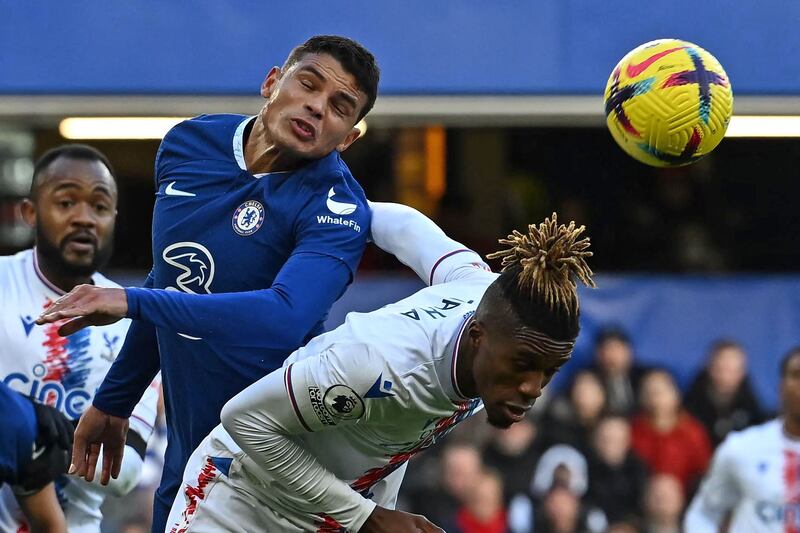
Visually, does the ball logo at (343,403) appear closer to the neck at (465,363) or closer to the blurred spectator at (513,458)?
the neck at (465,363)

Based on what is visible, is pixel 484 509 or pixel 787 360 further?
pixel 484 509

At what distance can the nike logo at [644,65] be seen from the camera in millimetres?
5469

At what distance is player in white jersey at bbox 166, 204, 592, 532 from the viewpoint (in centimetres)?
405

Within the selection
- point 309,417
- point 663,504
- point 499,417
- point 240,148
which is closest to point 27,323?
point 240,148

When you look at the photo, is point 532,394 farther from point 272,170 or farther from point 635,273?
point 635,273

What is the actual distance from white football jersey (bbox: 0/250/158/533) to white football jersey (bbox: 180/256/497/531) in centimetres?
148

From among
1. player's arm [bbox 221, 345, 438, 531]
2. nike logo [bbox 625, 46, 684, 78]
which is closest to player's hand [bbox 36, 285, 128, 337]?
player's arm [bbox 221, 345, 438, 531]

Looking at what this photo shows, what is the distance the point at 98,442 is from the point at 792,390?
15.5 ft

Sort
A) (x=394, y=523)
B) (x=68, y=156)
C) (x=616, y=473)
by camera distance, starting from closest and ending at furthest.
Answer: (x=394, y=523), (x=68, y=156), (x=616, y=473)

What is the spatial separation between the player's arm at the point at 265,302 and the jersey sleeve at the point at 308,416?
0.16 metres

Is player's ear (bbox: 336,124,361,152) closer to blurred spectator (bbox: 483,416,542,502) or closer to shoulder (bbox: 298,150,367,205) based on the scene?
shoulder (bbox: 298,150,367,205)

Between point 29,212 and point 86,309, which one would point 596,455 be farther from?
point 86,309

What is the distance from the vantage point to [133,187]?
10062mm

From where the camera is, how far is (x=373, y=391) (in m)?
4.14
